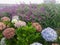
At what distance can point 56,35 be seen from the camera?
2.25m

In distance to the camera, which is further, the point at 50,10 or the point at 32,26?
the point at 50,10

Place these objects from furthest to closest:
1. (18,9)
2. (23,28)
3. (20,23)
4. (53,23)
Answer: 1. (18,9)
2. (53,23)
3. (20,23)
4. (23,28)

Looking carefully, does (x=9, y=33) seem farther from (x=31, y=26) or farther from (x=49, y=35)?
(x=49, y=35)

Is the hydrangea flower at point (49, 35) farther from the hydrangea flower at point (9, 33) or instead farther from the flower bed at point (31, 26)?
the hydrangea flower at point (9, 33)

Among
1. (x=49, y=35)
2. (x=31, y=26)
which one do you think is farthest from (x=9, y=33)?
(x=49, y=35)

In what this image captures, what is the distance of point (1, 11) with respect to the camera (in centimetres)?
293

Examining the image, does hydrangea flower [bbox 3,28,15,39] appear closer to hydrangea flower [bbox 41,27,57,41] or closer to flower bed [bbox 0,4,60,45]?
flower bed [bbox 0,4,60,45]

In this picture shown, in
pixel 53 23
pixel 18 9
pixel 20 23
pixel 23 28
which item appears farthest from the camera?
pixel 18 9

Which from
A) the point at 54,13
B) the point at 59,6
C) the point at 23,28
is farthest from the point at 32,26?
the point at 59,6

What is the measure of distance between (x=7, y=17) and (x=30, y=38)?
62cm

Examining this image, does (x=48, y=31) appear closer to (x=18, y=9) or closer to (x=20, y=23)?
(x=20, y=23)

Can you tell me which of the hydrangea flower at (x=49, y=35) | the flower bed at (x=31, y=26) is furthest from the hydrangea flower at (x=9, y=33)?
the hydrangea flower at (x=49, y=35)

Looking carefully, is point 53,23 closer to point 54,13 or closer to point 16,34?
point 54,13

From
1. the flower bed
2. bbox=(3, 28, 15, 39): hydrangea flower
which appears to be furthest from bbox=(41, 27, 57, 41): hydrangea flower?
bbox=(3, 28, 15, 39): hydrangea flower
